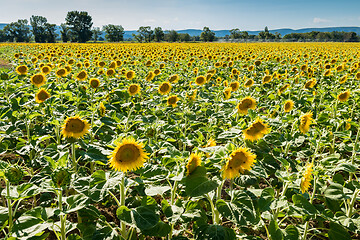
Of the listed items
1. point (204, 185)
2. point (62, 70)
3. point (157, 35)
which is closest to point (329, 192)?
point (204, 185)

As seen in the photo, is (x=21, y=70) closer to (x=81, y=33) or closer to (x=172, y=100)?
(x=172, y=100)

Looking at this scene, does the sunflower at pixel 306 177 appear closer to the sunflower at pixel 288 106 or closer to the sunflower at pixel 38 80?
the sunflower at pixel 288 106

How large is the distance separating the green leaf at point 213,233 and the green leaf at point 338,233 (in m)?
0.81

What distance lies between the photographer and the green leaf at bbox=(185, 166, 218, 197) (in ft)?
5.13

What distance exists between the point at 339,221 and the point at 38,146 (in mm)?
3116

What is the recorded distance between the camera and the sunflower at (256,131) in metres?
2.06

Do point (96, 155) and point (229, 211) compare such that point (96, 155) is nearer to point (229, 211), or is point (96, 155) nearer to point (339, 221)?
point (229, 211)

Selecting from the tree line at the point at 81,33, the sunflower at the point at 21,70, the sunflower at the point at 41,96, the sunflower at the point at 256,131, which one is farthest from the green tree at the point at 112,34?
the sunflower at the point at 256,131

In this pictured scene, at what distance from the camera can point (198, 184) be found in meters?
1.60

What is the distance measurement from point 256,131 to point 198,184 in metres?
0.78

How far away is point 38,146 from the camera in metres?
2.86

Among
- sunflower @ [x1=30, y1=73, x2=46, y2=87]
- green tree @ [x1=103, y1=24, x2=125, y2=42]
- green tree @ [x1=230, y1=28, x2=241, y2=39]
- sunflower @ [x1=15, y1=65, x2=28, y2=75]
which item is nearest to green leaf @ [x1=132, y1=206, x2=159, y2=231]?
sunflower @ [x1=30, y1=73, x2=46, y2=87]

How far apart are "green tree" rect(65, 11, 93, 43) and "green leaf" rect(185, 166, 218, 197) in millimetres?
78184

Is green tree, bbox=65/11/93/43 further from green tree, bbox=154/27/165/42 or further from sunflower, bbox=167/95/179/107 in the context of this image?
sunflower, bbox=167/95/179/107
